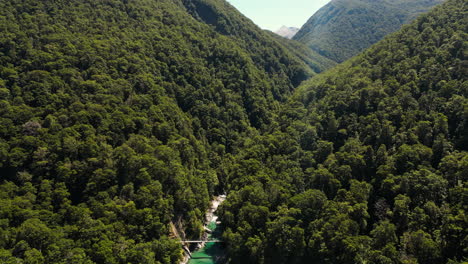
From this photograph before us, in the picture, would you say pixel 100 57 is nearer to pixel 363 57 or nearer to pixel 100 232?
pixel 100 232

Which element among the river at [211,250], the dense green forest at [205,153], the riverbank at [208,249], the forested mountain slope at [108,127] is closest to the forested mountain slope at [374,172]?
the dense green forest at [205,153]

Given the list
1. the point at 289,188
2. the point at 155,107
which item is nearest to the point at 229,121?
the point at 155,107

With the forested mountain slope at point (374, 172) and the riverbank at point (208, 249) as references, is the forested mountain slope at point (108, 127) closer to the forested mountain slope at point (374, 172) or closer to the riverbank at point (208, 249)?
the riverbank at point (208, 249)

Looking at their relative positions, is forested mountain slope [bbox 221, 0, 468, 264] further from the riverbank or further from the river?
the riverbank

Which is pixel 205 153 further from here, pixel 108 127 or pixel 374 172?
pixel 374 172

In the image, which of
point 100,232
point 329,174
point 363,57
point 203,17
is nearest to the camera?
point 100,232

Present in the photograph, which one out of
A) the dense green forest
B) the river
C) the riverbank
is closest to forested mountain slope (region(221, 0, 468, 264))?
the dense green forest

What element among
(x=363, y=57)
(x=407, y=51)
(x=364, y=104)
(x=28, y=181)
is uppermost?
(x=407, y=51)
